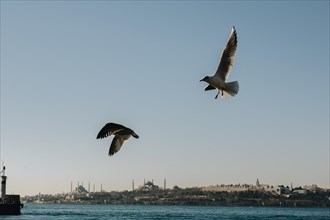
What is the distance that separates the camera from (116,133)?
9.46 meters

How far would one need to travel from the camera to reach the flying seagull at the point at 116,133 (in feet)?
30.0

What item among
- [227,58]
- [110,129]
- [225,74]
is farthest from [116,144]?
[227,58]

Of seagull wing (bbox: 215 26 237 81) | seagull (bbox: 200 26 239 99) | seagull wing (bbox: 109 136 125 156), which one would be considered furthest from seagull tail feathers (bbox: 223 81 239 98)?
seagull wing (bbox: 109 136 125 156)

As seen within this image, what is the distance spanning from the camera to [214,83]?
29.9 ft

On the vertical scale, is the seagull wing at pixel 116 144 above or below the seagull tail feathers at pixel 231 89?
below

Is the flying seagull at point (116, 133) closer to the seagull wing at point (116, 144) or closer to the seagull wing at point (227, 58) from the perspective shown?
the seagull wing at point (116, 144)

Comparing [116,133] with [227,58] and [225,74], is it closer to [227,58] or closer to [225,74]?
[225,74]

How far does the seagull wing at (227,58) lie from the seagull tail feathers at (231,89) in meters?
0.19

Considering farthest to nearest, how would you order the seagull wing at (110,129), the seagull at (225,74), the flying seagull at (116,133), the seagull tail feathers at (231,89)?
the seagull wing at (110,129) → the flying seagull at (116,133) → the seagull at (225,74) → the seagull tail feathers at (231,89)

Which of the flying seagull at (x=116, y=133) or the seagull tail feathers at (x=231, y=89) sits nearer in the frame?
the seagull tail feathers at (x=231, y=89)

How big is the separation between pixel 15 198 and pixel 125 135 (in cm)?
6229

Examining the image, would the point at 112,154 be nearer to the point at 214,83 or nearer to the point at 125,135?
the point at 125,135

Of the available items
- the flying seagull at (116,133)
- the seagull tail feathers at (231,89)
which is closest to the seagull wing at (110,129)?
→ the flying seagull at (116,133)

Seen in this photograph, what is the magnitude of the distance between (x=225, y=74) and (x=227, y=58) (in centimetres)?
33
